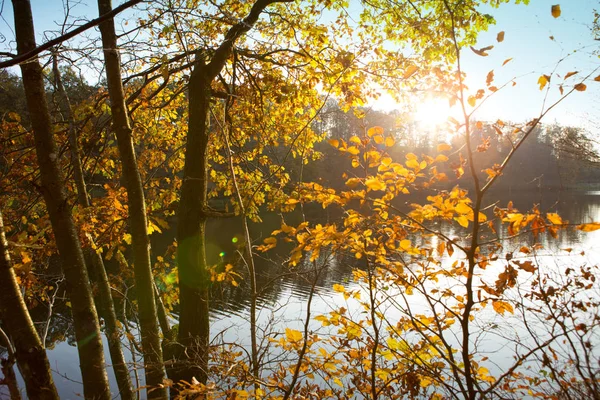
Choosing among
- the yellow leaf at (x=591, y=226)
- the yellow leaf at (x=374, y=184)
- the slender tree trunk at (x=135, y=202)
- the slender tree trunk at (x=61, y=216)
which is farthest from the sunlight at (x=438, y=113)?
the slender tree trunk at (x=61, y=216)

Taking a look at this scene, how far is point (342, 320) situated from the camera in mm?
3129

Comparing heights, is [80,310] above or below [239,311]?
above

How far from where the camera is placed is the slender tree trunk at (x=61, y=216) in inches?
100

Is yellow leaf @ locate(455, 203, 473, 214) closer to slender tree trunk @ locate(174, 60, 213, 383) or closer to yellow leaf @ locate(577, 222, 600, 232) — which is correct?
yellow leaf @ locate(577, 222, 600, 232)

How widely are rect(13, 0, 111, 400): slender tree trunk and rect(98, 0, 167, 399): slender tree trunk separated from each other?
0.45m

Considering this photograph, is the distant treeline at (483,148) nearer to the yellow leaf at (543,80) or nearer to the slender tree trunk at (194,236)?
the yellow leaf at (543,80)

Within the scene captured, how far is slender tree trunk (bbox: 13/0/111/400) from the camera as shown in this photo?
2541 millimetres

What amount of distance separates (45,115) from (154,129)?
10.2 ft

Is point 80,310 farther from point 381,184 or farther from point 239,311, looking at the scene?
point 239,311

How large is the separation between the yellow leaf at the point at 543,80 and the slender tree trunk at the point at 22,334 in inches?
127

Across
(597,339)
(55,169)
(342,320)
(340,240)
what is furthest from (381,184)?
(597,339)

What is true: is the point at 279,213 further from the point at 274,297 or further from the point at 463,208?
the point at 274,297

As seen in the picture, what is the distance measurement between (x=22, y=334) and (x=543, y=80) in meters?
3.44

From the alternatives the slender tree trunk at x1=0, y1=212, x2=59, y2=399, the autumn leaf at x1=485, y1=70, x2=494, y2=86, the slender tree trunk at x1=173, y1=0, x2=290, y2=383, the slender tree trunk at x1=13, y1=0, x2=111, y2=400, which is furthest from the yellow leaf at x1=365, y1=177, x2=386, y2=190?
the slender tree trunk at x1=173, y1=0, x2=290, y2=383
